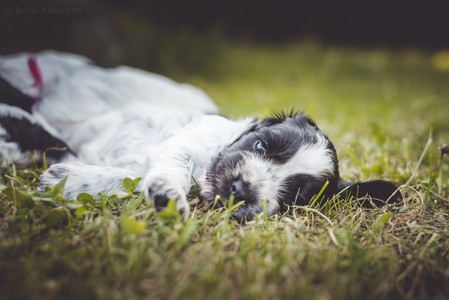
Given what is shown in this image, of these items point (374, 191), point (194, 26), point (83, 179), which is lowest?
point (83, 179)

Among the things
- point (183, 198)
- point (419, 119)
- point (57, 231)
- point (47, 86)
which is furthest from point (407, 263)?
point (419, 119)

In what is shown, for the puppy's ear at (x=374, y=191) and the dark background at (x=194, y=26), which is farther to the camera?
the dark background at (x=194, y=26)

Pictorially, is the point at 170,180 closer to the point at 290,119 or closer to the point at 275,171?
the point at 275,171


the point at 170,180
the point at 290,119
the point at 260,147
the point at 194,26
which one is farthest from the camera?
the point at 194,26

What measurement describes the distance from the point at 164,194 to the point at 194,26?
9.19 metres

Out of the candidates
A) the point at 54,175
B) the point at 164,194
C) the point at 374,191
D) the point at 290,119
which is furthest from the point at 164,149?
the point at 374,191

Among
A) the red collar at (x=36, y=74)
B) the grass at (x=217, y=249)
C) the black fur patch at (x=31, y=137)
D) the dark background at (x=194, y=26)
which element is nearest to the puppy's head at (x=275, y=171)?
the grass at (x=217, y=249)

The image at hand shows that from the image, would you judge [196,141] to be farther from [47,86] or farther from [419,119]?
[419,119]

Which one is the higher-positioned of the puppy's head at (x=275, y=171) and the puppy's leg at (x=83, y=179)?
the puppy's head at (x=275, y=171)

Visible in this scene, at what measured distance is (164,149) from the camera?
2.54 meters

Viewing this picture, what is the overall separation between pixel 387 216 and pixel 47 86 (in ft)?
10.5

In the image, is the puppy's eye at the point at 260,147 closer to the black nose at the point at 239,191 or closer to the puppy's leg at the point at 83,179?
the black nose at the point at 239,191

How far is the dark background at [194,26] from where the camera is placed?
698 cm

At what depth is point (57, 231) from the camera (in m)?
1.81
